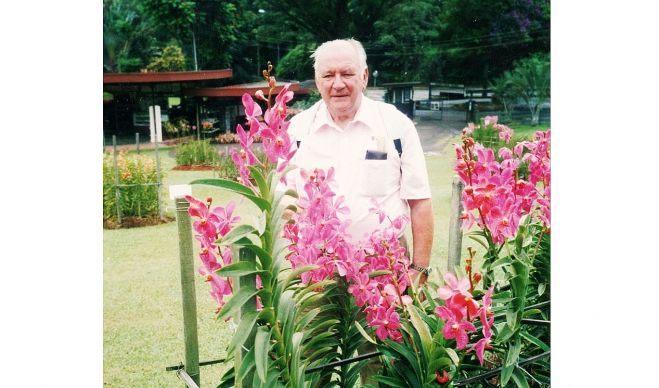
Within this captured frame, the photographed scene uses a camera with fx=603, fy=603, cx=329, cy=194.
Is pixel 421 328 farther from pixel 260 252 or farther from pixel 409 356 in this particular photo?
pixel 260 252

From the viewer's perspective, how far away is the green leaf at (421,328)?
48.6 inches

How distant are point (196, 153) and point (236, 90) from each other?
0.24 m

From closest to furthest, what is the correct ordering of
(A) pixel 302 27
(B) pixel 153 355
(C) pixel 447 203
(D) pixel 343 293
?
(D) pixel 343 293 < (A) pixel 302 27 < (B) pixel 153 355 < (C) pixel 447 203

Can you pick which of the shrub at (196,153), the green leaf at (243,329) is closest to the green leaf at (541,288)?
the green leaf at (243,329)

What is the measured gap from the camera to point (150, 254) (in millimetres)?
2080

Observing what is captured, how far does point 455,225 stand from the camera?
2055mm

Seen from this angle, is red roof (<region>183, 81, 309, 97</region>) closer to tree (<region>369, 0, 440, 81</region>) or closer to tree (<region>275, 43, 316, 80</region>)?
tree (<region>275, 43, 316, 80</region>)

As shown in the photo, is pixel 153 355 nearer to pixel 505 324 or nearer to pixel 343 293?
pixel 343 293

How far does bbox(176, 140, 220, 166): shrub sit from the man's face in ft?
1.37

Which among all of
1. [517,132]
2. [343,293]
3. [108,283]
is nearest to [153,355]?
[108,283]

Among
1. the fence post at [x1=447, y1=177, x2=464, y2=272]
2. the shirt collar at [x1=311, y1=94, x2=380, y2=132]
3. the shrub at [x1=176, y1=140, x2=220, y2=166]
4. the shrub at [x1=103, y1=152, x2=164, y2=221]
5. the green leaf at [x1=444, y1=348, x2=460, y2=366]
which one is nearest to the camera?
the green leaf at [x1=444, y1=348, x2=460, y2=366]

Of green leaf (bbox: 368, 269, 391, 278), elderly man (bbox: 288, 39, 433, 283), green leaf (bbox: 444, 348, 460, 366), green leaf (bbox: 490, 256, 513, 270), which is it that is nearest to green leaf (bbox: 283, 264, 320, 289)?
green leaf (bbox: 368, 269, 391, 278)

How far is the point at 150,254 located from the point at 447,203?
107 cm

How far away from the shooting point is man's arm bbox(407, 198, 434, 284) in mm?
1828
